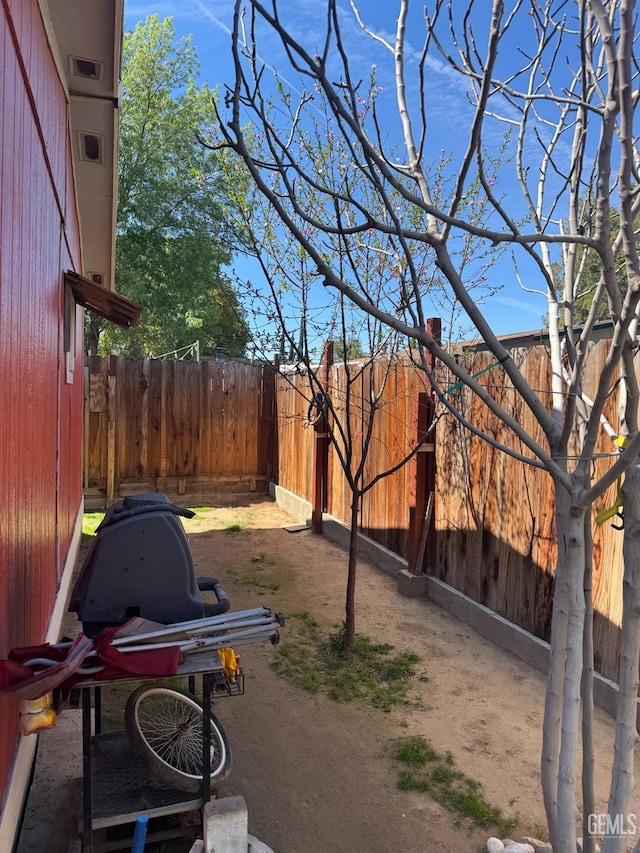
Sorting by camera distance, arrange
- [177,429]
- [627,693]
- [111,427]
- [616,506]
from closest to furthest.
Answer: [627,693] < [616,506] < [111,427] < [177,429]

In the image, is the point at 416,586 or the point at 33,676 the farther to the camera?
the point at 416,586

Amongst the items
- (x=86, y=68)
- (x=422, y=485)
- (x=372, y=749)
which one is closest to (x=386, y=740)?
(x=372, y=749)

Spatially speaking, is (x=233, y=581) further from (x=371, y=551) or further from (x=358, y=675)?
(x=358, y=675)

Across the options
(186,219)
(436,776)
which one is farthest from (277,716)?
(186,219)

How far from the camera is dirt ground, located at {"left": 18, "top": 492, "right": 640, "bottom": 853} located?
253 centimetres

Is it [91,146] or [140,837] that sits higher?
[91,146]

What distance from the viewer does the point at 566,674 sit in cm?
158

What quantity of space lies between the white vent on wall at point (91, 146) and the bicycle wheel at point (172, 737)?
4.63 meters

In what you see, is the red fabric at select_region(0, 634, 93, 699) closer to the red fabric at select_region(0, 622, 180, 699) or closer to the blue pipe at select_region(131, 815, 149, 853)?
the red fabric at select_region(0, 622, 180, 699)

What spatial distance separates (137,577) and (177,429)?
315 inches

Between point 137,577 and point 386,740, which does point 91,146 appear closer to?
point 137,577

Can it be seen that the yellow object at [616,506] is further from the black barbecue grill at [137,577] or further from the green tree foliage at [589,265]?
the black barbecue grill at [137,577]

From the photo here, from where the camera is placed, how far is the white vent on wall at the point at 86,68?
13.6 ft

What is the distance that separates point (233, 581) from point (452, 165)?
171 inches
